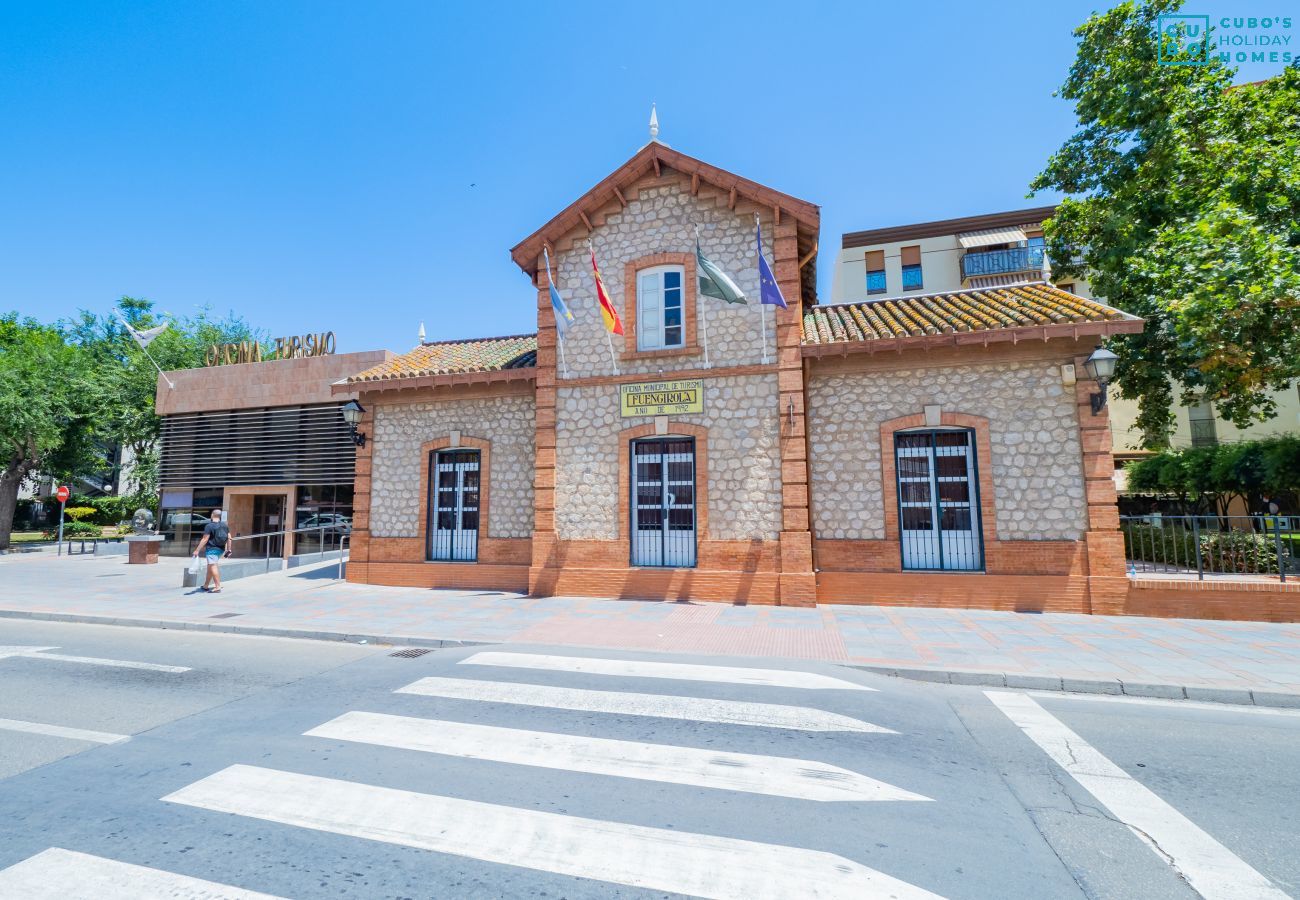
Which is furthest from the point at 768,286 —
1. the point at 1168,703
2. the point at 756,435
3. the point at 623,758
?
the point at 623,758

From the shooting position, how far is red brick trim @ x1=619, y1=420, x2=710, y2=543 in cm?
1127

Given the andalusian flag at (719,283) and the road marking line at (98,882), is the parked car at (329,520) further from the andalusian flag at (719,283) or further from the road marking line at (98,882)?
the road marking line at (98,882)

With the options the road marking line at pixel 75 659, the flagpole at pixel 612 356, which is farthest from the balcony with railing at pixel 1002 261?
the road marking line at pixel 75 659

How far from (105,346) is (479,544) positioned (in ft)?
120

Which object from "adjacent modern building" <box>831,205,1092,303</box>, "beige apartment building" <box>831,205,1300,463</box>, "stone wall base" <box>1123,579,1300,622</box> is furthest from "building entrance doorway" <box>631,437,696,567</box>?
"adjacent modern building" <box>831,205,1092,303</box>

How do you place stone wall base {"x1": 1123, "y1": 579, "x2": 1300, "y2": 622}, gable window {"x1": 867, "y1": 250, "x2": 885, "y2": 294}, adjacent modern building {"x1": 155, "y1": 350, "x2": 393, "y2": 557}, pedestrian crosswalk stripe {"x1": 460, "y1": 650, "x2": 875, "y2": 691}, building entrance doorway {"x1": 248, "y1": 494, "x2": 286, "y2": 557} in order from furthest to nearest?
gable window {"x1": 867, "y1": 250, "x2": 885, "y2": 294}, building entrance doorway {"x1": 248, "y1": 494, "x2": 286, "y2": 557}, adjacent modern building {"x1": 155, "y1": 350, "x2": 393, "y2": 557}, stone wall base {"x1": 1123, "y1": 579, "x2": 1300, "y2": 622}, pedestrian crosswalk stripe {"x1": 460, "y1": 650, "x2": 875, "y2": 691}

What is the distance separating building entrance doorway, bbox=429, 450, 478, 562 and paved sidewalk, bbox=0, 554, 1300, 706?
1146 millimetres

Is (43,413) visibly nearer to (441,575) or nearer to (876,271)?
(441,575)

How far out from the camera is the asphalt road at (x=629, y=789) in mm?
2871

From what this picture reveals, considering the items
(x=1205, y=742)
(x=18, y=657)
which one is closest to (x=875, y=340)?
(x=1205, y=742)

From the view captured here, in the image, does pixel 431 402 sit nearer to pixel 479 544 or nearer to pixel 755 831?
pixel 479 544

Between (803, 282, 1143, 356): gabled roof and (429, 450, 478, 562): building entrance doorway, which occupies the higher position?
(803, 282, 1143, 356): gabled roof

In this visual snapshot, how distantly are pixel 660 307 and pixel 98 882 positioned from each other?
10.9m

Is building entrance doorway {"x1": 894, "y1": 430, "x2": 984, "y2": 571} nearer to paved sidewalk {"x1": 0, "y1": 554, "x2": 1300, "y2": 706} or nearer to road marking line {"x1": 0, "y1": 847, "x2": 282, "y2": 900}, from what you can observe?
paved sidewalk {"x1": 0, "y1": 554, "x2": 1300, "y2": 706}
